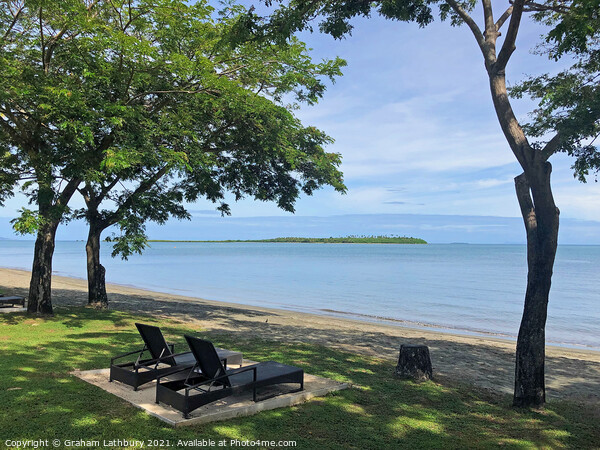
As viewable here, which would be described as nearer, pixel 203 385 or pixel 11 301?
pixel 203 385

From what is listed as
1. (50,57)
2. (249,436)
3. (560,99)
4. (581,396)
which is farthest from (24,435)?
(50,57)

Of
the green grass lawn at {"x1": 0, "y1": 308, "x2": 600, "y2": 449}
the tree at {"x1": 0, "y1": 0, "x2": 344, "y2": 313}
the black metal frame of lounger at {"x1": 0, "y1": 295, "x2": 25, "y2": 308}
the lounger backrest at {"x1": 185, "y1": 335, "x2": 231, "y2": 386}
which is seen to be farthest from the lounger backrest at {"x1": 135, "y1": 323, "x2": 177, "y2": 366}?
the black metal frame of lounger at {"x1": 0, "y1": 295, "x2": 25, "y2": 308}

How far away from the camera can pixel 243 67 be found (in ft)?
38.7

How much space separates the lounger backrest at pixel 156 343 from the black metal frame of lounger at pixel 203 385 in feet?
1.30

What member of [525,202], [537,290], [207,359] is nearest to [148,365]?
[207,359]

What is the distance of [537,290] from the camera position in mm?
6324

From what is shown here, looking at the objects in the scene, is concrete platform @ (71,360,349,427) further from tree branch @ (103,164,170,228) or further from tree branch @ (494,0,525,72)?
tree branch @ (103,164,170,228)

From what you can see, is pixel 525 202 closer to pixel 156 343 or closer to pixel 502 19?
pixel 502 19

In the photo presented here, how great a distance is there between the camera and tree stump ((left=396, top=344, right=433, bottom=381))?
7441 millimetres

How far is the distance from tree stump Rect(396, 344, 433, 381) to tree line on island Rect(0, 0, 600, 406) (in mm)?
1494

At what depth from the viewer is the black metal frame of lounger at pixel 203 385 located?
4967 millimetres

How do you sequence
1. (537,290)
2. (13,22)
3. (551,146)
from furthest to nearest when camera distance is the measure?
1. (13,22)
2. (551,146)
3. (537,290)

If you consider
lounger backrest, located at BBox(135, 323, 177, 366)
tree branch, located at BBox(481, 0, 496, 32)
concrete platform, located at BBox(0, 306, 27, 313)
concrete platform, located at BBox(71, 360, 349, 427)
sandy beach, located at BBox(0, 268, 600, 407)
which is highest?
tree branch, located at BBox(481, 0, 496, 32)

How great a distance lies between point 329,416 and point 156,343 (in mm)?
2652
